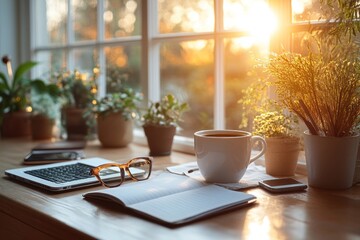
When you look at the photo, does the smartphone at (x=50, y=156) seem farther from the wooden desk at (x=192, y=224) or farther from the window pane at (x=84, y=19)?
the window pane at (x=84, y=19)

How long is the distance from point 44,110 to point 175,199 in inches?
51.0

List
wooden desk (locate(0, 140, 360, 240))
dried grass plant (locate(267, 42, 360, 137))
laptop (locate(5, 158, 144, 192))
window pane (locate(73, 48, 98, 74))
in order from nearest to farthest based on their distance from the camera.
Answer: wooden desk (locate(0, 140, 360, 240)), dried grass plant (locate(267, 42, 360, 137)), laptop (locate(5, 158, 144, 192)), window pane (locate(73, 48, 98, 74))

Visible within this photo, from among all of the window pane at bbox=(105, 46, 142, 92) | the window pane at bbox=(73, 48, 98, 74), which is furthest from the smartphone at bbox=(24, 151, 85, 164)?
the window pane at bbox=(73, 48, 98, 74)

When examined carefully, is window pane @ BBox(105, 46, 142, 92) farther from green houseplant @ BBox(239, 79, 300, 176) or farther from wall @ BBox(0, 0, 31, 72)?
A: green houseplant @ BBox(239, 79, 300, 176)

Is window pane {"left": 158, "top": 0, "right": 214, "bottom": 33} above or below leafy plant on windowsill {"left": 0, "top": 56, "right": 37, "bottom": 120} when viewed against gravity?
above

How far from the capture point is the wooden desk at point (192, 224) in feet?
2.93

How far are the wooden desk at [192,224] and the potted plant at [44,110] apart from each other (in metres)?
0.87

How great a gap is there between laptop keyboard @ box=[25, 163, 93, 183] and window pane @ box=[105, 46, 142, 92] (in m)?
0.76

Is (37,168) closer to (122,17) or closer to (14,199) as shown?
(14,199)

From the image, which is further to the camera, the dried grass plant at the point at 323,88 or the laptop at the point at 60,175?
the laptop at the point at 60,175

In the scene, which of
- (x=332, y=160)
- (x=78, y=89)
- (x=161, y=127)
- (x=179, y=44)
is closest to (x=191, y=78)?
(x=179, y=44)

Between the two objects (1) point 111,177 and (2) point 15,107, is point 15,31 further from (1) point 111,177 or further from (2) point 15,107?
(1) point 111,177

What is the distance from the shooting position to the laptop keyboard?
4.28 ft

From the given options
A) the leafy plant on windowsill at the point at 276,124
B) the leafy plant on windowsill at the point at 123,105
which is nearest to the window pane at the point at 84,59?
the leafy plant on windowsill at the point at 123,105
